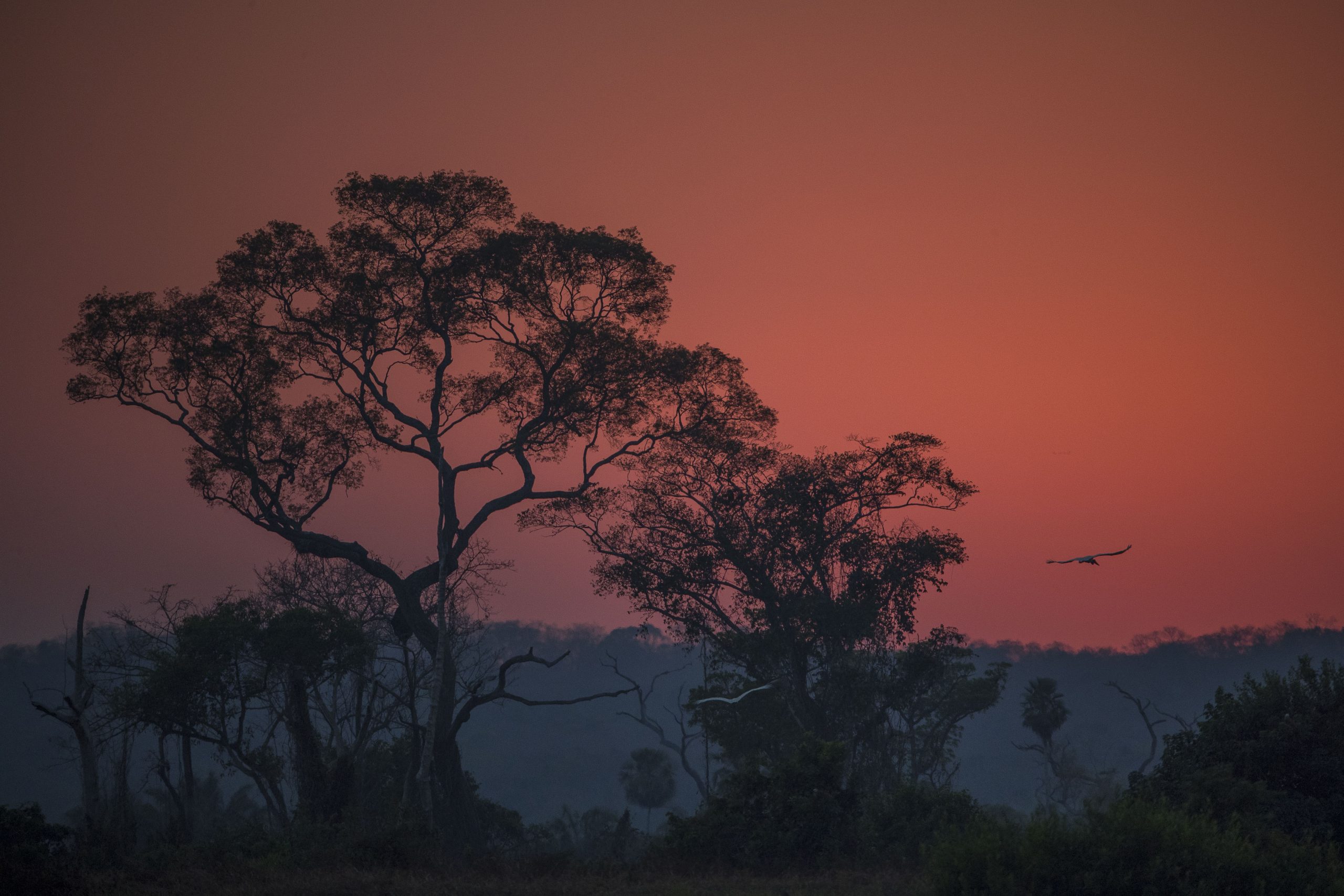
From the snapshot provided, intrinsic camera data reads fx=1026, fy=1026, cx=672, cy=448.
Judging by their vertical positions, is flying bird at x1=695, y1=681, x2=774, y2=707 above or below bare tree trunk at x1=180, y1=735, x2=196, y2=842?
above

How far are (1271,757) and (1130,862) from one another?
8.11m

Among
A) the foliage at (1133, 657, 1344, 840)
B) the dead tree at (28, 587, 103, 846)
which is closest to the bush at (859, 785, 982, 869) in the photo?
the foliage at (1133, 657, 1344, 840)

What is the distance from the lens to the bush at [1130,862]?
13633mm

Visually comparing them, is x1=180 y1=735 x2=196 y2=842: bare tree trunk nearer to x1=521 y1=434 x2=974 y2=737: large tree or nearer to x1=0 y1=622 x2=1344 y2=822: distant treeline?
x1=521 y1=434 x2=974 y2=737: large tree

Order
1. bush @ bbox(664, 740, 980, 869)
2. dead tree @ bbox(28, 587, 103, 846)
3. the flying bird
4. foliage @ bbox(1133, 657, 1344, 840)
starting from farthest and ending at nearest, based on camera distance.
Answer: dead tree @ bbox(28, 587, 103, 846) < the flying bird < bush @ bbox(664, 740, 980, 869) < foliage @ bbox(1133, 657, 1344, 840)

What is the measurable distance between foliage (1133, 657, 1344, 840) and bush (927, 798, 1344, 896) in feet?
13.0

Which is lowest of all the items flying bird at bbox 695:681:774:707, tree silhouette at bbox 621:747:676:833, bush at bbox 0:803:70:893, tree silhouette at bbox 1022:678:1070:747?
tree silhouette at bbox 621:747:676:833

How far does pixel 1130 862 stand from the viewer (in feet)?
45.7

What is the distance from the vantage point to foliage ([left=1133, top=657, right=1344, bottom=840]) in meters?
18.7

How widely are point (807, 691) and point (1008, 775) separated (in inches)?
4713

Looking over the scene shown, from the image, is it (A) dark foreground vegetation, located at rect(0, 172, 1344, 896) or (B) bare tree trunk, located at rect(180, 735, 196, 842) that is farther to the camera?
(B) bare tree trunk, located at rect(180, 735, 196, 842)

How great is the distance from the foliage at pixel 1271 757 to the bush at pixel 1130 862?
3963 mm

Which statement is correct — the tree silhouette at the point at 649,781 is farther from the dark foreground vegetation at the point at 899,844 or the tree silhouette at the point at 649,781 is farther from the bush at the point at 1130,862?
the bush at the point at 1130,862

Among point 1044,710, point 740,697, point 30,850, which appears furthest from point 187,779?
point 1044,710
